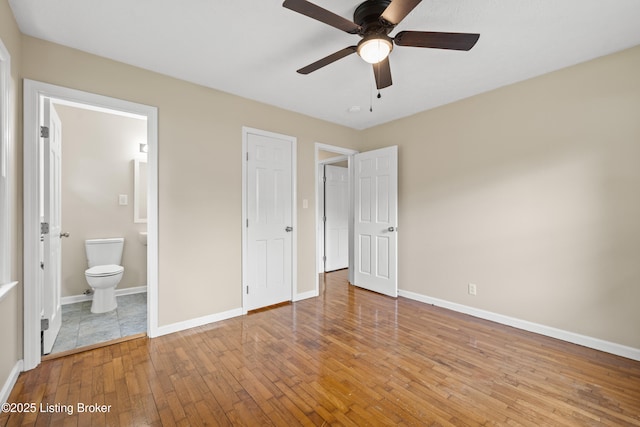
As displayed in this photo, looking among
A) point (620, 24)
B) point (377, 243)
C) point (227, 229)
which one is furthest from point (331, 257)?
point (620, 24)

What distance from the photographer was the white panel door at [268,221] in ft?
11.1

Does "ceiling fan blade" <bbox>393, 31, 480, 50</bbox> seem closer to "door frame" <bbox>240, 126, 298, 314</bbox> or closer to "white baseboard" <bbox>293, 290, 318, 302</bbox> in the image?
"door frame" <bbox>240, 126, 298, 314</bbox>

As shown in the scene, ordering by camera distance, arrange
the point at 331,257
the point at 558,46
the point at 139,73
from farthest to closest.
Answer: the point at 331,257, the point at 139,73, the point at 558,46

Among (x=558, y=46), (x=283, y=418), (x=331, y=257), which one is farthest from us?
(x=331, y=257)

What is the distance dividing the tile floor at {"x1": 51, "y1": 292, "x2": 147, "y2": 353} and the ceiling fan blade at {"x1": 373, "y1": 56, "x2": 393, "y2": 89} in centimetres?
320

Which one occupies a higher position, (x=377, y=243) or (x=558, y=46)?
(x=558, y=46)

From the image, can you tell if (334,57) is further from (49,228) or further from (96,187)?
(96,187)

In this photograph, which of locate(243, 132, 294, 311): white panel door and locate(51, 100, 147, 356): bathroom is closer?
locate(243, 132, 294, 311): white panel door

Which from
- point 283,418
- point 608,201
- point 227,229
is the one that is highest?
point 608,201

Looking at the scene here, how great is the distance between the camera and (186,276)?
2.89 metres

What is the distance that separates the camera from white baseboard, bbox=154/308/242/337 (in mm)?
2742

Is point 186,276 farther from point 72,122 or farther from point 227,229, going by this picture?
point 72,122

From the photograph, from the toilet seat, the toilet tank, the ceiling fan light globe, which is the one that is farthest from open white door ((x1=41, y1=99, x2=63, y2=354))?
the ceiling fan light globe

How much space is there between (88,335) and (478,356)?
353 cm
